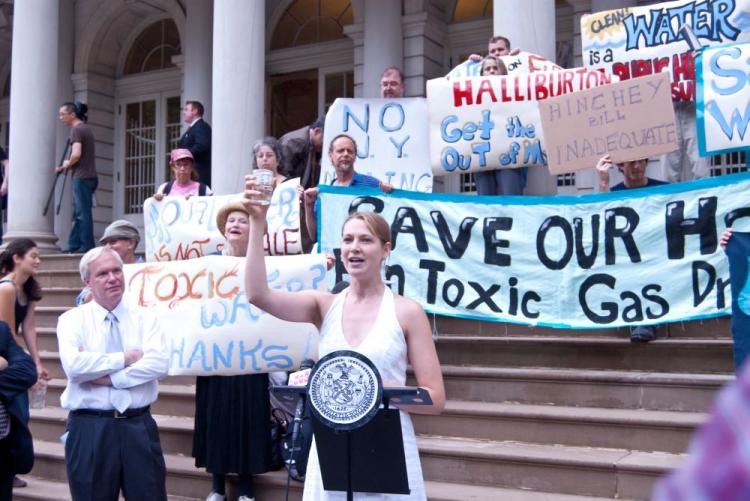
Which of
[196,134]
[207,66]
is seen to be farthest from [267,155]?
[207,66]

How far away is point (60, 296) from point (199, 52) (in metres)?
6.32

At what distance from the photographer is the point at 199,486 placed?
6184 mm

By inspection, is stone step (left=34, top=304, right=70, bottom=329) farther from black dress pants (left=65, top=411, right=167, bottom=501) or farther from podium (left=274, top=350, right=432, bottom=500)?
podium (left=274, top=350, right=432, bottom=500)

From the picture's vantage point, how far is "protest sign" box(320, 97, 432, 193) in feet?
26.4

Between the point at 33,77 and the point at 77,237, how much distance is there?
2.32m

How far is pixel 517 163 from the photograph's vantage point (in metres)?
7.29

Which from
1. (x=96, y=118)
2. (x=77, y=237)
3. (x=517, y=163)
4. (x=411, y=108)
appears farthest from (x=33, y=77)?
(x=517, y=163)

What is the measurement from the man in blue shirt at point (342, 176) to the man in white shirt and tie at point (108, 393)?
2.57 meters

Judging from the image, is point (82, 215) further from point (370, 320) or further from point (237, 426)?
point (370, 320)

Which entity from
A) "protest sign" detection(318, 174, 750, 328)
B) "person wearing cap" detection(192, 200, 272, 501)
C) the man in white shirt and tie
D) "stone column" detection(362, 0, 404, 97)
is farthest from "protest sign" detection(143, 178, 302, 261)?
"stone column" detection(362, 0, 404, 97)

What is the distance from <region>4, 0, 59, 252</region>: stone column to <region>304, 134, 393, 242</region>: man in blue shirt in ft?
19.8

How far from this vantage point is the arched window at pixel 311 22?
1453 cm

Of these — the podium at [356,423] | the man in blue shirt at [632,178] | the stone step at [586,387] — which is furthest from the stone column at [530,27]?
the podium at [356,423]

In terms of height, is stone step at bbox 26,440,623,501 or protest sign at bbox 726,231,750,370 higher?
protest sign at bbox 726,231,750,370
